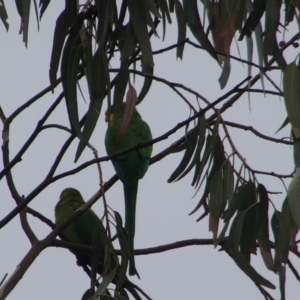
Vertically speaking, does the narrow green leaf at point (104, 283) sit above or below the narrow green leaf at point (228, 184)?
below

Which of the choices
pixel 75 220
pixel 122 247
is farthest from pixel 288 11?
pixel 75 220

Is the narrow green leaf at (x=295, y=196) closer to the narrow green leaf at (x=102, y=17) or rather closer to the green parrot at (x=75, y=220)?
the narrow green leaf at (x=102, y=17)

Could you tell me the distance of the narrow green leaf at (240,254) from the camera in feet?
6.15

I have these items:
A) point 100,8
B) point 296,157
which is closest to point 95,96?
point 100,8

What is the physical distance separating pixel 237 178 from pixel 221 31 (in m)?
0.42

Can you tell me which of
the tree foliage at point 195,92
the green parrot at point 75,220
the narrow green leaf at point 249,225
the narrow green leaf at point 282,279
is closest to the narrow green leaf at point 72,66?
the tree foliage at point 195,92

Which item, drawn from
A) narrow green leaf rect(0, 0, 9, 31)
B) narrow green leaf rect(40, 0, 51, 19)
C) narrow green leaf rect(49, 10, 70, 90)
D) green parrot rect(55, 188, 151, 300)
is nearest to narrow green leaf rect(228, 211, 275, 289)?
narrow green leaf rect(49, 10, 70, 90)

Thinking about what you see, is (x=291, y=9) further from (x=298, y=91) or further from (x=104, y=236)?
(x=104, y=236)

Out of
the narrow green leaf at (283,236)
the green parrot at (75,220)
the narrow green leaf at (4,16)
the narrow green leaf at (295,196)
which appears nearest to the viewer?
the narrow green leaf at (295,196)

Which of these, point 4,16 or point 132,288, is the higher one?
point 4,16

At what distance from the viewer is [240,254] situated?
6.34 ft

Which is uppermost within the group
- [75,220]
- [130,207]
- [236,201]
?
[75,220]

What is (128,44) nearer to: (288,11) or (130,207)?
(288,11)

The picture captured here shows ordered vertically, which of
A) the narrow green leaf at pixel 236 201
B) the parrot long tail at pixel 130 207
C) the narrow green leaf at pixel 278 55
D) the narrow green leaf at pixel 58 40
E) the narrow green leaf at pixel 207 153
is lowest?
the narrow green leaf at pixel 236 201
